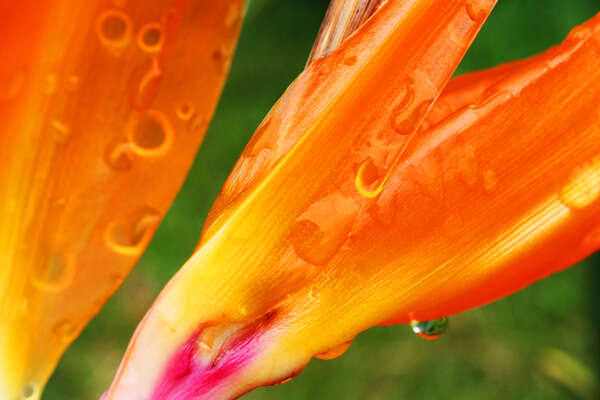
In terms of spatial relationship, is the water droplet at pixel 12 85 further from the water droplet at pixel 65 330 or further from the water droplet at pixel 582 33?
the water droplet at pixel 582 33

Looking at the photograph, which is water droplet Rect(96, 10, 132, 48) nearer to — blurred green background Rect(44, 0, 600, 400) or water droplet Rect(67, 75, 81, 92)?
water droplet Rect(67, 75, 81, 92)

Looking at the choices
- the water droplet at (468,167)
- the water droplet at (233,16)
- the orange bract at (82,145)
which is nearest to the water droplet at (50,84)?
the orange bract at (82,145)

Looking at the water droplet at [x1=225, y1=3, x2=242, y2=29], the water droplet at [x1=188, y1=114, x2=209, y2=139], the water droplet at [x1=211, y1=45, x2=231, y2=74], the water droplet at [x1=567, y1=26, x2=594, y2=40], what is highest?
the water droplet at [x1=225, y1=3, x2=242, y2=29]

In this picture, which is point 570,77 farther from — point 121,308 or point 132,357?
point 121,308

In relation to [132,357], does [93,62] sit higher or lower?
higher

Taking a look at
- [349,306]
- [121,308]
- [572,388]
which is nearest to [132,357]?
[349,306]

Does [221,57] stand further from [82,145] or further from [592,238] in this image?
[592,238]

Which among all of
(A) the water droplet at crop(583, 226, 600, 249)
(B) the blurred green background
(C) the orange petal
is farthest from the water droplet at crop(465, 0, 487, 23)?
(B) the blurred green background
